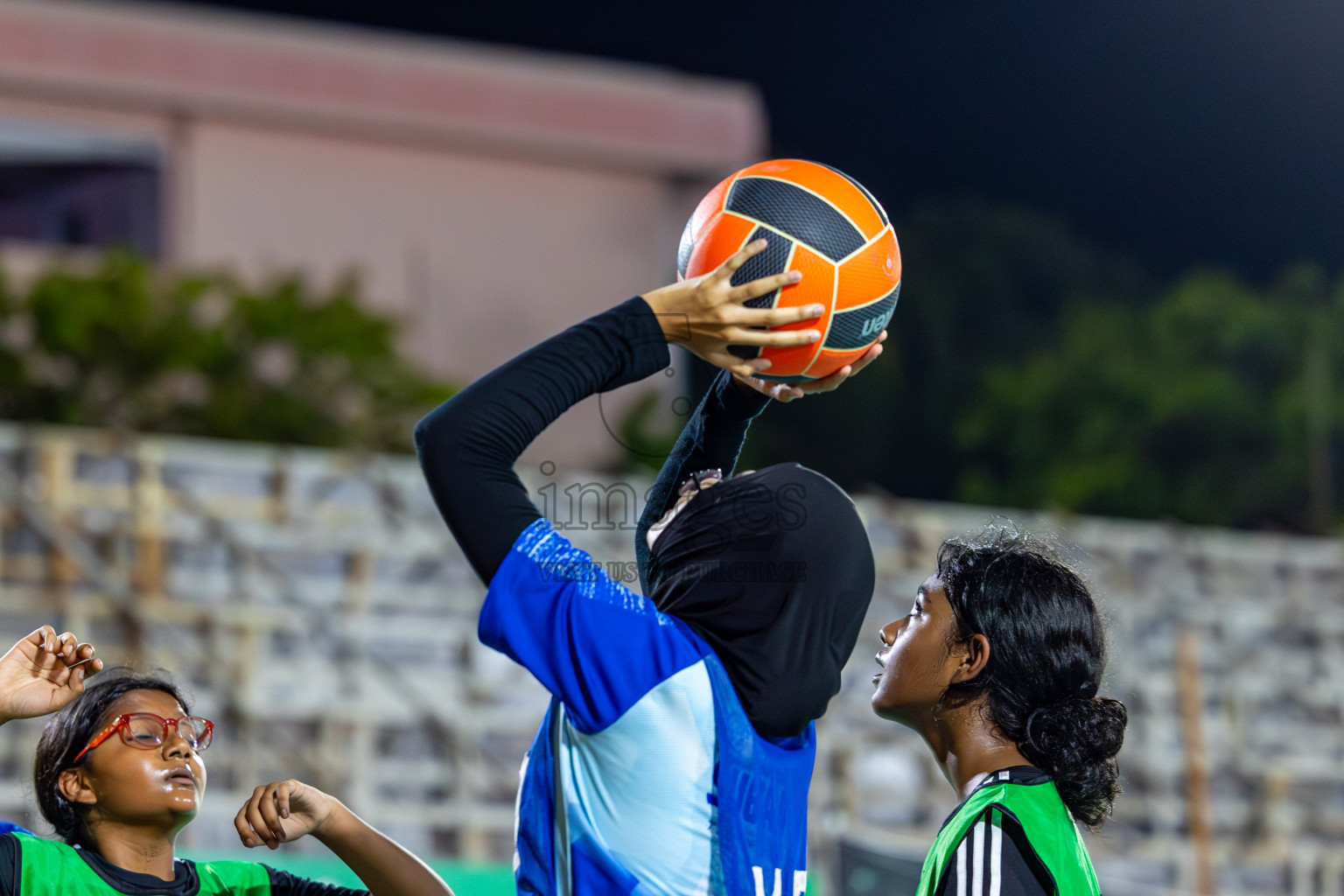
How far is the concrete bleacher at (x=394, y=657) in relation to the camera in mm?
10297

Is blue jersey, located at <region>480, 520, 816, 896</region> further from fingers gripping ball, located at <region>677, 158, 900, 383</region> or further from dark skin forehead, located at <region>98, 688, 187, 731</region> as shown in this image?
dark skin forehead, located at <region>98, 688, 187, 731</region>

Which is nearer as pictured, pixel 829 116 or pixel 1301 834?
pixel 1301 834

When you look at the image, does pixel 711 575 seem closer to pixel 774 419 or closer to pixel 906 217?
pixel 774 419

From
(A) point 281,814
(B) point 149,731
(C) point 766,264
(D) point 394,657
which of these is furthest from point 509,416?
(D) point 394,657

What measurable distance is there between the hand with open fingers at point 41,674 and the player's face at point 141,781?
0.80 ft

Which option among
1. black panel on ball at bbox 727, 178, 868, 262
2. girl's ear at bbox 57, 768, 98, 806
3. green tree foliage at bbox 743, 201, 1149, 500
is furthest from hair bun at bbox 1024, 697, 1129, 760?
green tree foliage at bbox 743, 201, 1149, 500

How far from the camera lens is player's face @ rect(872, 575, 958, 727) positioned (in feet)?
9.09

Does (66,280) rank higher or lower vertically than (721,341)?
higher

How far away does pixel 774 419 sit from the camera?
26.2 metres

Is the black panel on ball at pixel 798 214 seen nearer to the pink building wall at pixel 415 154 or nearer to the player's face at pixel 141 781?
the player's face at pixel 141 781

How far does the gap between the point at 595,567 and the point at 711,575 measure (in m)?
0.18

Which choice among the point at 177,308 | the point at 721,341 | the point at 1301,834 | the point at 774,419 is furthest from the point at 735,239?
the point at 774,419

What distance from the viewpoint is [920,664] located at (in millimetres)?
2785

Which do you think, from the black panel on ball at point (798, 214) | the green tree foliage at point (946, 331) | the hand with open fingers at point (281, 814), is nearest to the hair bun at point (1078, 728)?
the black panel on ball at point (798, 214)
